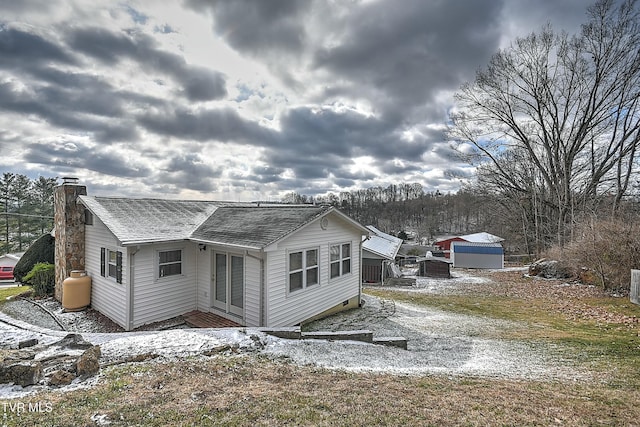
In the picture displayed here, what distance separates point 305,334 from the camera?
7246mm

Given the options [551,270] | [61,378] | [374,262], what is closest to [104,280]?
[61,378]

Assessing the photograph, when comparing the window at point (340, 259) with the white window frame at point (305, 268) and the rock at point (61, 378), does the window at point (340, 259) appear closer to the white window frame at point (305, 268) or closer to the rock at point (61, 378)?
the white window frame at point (305, 268)

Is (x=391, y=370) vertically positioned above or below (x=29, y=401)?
below

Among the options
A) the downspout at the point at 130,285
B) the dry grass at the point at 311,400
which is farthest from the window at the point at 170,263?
the dry grass at the point at 311,400

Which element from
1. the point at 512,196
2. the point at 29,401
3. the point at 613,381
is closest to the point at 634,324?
the point at 613,381

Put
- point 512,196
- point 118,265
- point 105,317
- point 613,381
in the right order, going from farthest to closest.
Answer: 1. point 512,196
2. point 105,317
3. point 118,265
4. point 613,381

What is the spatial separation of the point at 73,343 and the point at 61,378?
1.63 meters

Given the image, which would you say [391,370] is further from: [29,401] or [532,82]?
[532,82]

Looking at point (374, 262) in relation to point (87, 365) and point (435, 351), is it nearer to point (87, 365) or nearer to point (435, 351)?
point (435, 351)

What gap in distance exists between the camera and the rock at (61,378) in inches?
172

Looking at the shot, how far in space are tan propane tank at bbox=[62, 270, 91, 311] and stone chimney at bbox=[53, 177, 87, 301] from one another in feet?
1.73

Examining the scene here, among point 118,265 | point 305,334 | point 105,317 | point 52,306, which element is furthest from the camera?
point 52,306

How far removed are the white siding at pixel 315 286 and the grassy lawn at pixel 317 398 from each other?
8.30ft

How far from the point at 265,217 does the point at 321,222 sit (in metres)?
1.78
